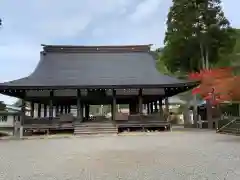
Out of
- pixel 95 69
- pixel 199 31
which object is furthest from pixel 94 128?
pixel 199 31

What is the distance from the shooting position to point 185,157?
26.2 ft

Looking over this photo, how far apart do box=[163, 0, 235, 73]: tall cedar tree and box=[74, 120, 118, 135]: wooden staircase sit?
10849 millimetres

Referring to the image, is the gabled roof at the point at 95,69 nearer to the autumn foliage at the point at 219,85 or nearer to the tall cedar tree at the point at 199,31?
the autumn foliage at the point at 219,85

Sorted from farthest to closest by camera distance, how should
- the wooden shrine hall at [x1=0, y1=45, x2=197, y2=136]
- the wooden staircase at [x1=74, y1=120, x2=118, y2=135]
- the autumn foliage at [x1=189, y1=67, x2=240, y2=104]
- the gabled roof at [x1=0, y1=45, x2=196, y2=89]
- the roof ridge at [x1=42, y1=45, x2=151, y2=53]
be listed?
the roof ridge at [x1=42, y1=45, x2=151, y2=53] < the gabled roof at [x1=0, y1=45, x2=196, y2=89] < the wooden shrine hall at [x1=0, y1=45, x2=197, y2=136] < the wooden staircase at [x1=74, y1=120, x2=118, y2=135] < the autumn foliage at [x1=189, y1=67, x2=240, y2=104]

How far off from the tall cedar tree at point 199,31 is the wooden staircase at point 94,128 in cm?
1085

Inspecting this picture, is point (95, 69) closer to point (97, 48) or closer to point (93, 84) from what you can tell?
point (97, 48)

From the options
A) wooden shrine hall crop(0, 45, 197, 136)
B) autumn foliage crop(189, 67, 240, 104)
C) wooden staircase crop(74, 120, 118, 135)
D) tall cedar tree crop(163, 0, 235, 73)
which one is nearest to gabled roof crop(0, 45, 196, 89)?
wooden shrine hall crop(0, 45, 197, 136)

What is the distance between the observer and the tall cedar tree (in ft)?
79.7

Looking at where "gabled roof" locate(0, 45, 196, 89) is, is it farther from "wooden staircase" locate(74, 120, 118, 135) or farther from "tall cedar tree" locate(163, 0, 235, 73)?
"tall cedar tree" locate(163, 0, 235, 73)

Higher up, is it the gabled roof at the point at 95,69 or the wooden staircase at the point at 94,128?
the gabled roof at the point at 95,69

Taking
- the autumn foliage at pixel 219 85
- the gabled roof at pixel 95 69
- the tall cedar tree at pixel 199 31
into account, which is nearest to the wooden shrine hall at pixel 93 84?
the gabled roof at pixel 95 69

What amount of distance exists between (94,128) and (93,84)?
2.83m

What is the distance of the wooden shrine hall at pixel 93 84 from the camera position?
18703mm

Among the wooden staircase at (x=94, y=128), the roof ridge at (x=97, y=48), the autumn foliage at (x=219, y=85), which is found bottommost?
the wooden staircase at (x=94, y=128)
